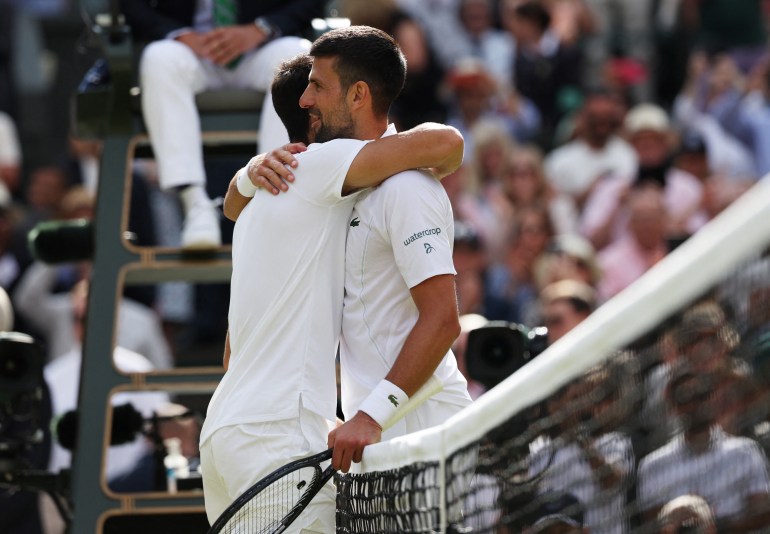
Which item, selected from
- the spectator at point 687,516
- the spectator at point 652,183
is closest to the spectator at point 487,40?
the spectator at point 652,183

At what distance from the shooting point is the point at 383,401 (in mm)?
4039

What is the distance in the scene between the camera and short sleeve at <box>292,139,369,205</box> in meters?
4.19

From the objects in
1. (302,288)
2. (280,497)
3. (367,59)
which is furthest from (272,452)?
(367,59)

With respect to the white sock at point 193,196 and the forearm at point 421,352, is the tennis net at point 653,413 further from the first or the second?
the white sock at point 193,196

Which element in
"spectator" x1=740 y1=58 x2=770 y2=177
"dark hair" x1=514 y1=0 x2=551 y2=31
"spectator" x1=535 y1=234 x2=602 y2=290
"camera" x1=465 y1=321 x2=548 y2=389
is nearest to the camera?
"camera" x1=465 y1=321 x2=548 y2=389

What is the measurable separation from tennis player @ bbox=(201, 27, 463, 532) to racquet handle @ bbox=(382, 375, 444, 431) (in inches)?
8.4

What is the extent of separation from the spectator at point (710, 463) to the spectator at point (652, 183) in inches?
272

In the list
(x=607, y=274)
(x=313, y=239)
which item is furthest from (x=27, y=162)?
(x=313, y=239)

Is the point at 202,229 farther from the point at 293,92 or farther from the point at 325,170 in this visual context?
the point at 325,170

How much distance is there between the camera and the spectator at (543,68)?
1203 cm

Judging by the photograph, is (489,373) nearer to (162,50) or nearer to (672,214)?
(162,50)

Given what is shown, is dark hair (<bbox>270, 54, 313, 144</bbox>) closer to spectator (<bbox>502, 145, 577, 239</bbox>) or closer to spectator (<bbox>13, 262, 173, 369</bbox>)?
spectator (<bbox>13, 262, 173, 369</bbox>)

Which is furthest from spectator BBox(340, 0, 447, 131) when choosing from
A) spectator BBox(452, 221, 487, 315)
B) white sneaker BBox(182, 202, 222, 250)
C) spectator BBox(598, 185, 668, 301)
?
white sneaker BBox(182, 202, 222, 250)

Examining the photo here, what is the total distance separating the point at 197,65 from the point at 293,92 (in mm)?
2019
